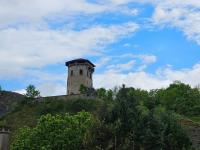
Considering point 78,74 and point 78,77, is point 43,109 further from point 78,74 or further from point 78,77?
point 78,74

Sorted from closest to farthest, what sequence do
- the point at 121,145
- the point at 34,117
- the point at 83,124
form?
the point at 121,145 → the point at 83,124 → the point at 34,117

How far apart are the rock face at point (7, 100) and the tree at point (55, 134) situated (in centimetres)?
4003

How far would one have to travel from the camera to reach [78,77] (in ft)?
302

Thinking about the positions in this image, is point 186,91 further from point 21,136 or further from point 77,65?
point 21,136

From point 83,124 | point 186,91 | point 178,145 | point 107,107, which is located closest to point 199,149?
point 178,145

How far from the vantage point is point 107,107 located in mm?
29422

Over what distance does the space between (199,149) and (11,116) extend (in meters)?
45.7

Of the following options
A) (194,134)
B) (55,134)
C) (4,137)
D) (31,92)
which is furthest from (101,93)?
(194,134)

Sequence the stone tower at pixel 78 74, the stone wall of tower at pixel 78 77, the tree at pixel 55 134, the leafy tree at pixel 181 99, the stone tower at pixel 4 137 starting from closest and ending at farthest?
the tree at pixel 55 134, the stone tower at pixel 4 137, the leafy tree at pixel 181 99, the stone wall of tower at pixel 78 77, the stone tower at pixel 78 74

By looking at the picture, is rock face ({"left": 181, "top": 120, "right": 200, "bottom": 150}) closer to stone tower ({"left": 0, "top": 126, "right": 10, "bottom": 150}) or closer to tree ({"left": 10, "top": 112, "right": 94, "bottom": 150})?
tree ({"left": 10, "top": 112, "right": 94, "bottom": 150})

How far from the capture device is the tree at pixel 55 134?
3562 cm

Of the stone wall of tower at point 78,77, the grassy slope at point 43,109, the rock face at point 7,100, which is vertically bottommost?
the grassy slope at point 43,109

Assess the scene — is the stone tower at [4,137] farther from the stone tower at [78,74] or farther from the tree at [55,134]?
the stone tower at [78,74]

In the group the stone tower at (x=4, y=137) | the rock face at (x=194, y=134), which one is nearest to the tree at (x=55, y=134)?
the rock face at (x=194, y=134)
